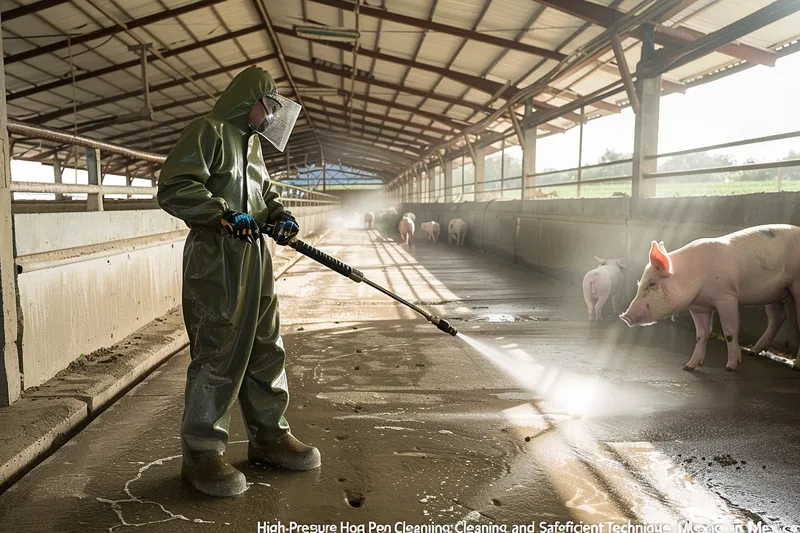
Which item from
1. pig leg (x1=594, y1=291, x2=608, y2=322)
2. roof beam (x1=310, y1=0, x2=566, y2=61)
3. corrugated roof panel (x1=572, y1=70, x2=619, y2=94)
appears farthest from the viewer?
corrugated roof panel (x1=572, y1=70, x2=619, y2=94)

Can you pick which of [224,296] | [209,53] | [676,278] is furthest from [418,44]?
[224,296]

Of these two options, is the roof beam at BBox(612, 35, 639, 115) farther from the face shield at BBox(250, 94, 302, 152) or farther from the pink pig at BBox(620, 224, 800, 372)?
the face shield at BBox(250, 94, 302, 152)

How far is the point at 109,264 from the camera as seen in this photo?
4.79m

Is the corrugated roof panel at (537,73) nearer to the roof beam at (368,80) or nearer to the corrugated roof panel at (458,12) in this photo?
the corrugated roof panel at (458,12)

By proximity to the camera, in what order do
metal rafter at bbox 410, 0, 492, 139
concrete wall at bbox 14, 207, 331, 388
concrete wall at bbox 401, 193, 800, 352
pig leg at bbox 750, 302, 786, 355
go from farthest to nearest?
metal rafter at bbox 410, 0, 492, 139 → concrete wall at bbox 401, 193, 800, 352 → pig leg at bbox 750, 302, 786, 355 → concrete wall at bbox 14, 207, 331, 388

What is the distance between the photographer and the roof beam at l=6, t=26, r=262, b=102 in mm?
15242

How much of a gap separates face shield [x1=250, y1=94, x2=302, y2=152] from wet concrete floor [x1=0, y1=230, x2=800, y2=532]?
1672 mm

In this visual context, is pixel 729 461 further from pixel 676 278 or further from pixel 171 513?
pixel 171 513

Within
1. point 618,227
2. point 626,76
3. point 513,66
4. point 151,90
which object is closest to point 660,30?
point 626,76

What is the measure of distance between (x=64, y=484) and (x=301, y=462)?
1093 mm

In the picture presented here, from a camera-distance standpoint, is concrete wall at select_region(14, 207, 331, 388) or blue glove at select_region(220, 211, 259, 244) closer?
blue glove at select_region(220, 211, 259, 244)

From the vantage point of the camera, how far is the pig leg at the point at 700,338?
464 cm

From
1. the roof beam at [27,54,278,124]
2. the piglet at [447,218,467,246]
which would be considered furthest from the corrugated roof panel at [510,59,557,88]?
the roof beam at [27,54,278,124]

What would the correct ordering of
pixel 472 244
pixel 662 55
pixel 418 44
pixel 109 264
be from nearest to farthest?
1. pixel 109 264
2. pixel 662 55
3. pixel 418 44
4. pixel 472 244
